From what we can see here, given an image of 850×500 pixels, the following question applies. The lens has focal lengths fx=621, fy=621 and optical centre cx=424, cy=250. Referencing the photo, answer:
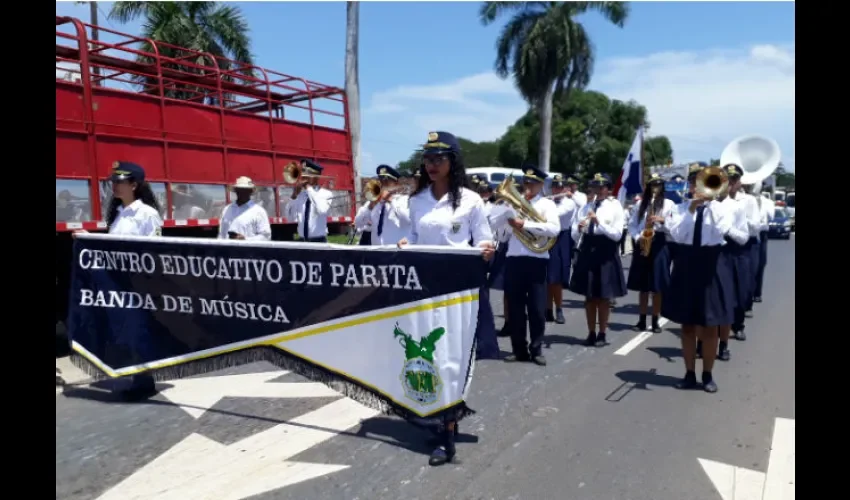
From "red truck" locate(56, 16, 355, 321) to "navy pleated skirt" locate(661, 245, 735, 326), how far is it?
5700 mm

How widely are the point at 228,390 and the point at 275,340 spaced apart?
4.52ft

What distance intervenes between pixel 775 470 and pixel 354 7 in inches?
579

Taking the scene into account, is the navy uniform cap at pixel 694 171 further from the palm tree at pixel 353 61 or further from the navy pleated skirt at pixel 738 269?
the palm tree at pixel 353 61

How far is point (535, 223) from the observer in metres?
5.62

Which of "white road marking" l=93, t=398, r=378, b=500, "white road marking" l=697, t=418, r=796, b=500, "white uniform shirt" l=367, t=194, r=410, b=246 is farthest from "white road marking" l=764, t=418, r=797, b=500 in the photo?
"white uniform shirt" l=367, t=194, r=410, b=246

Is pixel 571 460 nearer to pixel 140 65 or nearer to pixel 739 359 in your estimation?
pixel 739 359

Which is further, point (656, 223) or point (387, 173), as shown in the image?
point (387, 173)

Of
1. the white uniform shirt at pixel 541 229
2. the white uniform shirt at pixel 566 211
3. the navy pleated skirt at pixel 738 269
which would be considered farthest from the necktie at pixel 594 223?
the navy pleated skirt at pixel 738 269

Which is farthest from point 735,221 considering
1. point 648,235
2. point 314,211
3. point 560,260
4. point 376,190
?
point 314,211

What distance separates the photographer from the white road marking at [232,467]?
136 inches

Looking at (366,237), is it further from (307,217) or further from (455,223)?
(455,223)

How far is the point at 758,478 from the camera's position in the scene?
11.9ft

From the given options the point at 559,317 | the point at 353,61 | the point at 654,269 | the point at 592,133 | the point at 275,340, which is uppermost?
the point at 592,133

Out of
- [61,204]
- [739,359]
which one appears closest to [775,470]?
[739,359]
